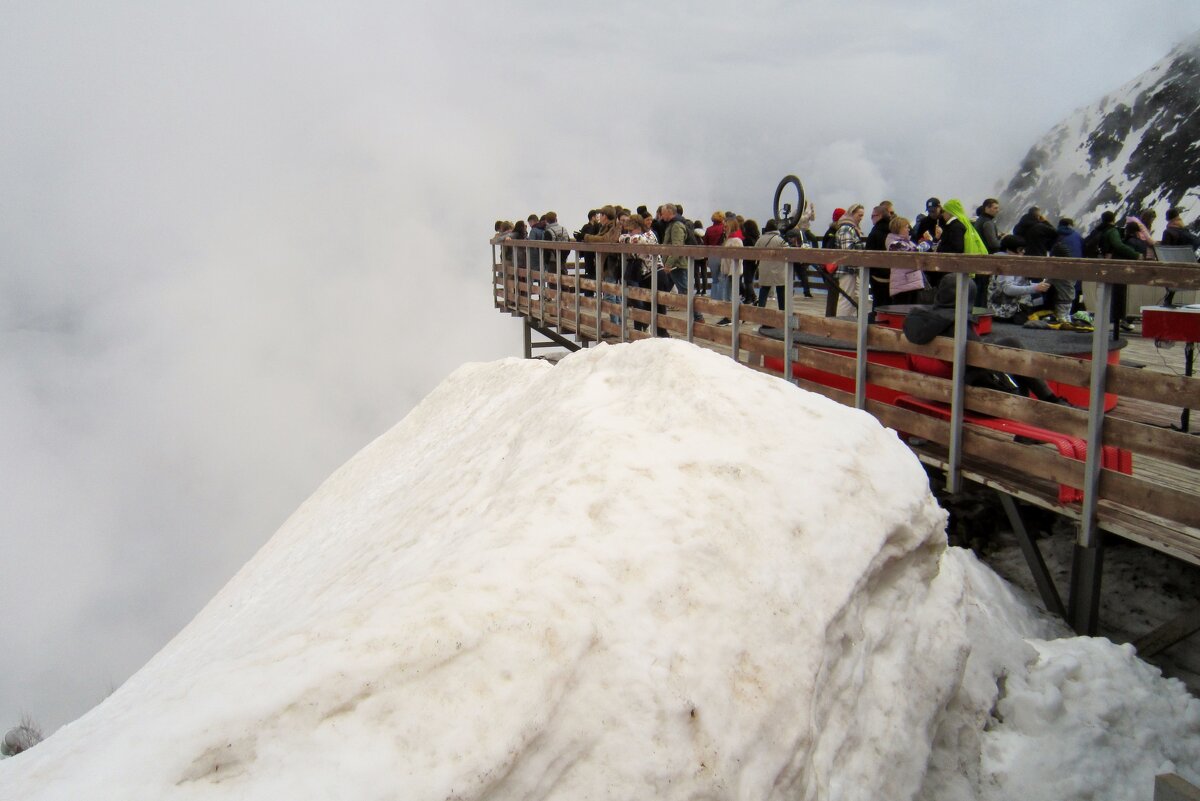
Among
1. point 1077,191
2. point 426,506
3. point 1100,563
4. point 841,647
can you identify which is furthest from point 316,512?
point 1077,191

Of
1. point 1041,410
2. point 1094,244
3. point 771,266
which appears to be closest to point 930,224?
point 771,266

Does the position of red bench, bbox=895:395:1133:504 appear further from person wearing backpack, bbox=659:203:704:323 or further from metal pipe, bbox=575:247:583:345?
metal pipe, bbox=575:247:583:345

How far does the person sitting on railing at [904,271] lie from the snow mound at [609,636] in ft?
13.4

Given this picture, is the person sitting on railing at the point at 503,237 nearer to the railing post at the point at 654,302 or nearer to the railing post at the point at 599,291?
the railing post at the point at 599,291

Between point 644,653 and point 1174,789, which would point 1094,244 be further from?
point 644,653

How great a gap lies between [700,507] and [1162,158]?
113ft

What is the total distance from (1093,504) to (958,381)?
1196mm

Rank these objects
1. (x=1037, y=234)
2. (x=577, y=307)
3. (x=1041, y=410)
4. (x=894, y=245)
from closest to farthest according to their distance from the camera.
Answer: (x=1041, y=410) → (x=894, y=245) → (x=1037, y=234) → (x=577, y=307)

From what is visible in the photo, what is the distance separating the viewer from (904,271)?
8844 mm

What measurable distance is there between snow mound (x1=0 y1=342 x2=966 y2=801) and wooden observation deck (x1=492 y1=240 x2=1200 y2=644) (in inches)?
68.5

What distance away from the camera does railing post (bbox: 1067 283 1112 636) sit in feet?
15.9

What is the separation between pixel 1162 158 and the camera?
101 feet

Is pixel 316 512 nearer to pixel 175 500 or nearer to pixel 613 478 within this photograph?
pixel 613 478

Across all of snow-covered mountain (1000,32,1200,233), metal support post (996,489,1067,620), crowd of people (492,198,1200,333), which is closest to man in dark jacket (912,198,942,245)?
crowd of people (492,198,1200,333)
